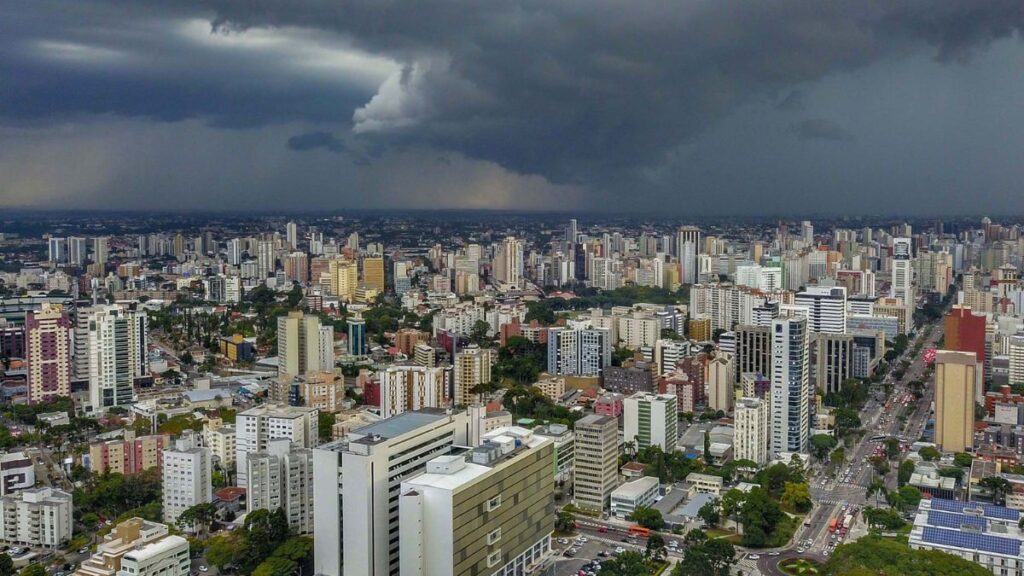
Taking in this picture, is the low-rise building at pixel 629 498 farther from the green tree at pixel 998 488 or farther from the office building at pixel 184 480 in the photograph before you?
the office building at pixel 184 480

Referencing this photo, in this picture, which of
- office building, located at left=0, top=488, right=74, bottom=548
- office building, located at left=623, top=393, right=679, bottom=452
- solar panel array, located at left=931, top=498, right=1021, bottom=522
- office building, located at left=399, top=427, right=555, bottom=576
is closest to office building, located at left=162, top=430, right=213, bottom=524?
office building, located at left=0, top=488, right=74, bottom=548

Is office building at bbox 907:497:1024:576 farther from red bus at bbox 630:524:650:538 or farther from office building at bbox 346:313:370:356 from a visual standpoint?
office building at bbox 346:313:370:356

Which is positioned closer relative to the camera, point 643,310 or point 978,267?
point 643,310

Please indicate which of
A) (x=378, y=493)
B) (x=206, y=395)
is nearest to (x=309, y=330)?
(x=206, y=395)

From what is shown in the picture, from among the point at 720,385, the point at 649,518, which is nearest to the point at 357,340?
the point at 720,385

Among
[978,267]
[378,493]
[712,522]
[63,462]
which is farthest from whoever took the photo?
[978,267]

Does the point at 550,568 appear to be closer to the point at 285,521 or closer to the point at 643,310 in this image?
the point at 285,521

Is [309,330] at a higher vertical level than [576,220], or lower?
lower

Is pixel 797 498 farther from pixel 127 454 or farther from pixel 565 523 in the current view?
pixel 127 454
